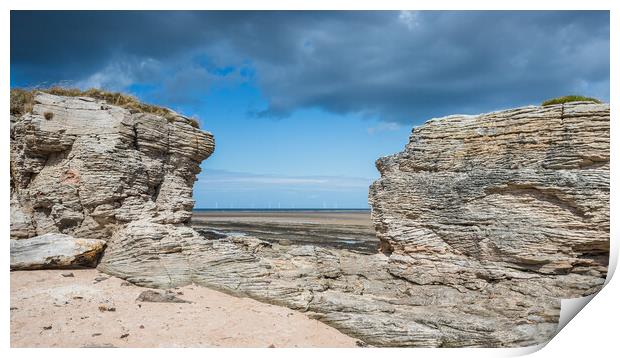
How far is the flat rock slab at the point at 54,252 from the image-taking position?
1268 centimetres

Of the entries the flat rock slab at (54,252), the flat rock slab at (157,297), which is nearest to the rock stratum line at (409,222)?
the flat rock slab at (54,252)

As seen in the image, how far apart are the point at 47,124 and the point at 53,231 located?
11.5ft

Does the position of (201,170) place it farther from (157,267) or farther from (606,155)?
(606,155)

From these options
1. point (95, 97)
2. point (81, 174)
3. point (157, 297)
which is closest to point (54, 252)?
point (81, 174)

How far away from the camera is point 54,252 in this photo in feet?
42.8

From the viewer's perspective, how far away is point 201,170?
17.3 metres

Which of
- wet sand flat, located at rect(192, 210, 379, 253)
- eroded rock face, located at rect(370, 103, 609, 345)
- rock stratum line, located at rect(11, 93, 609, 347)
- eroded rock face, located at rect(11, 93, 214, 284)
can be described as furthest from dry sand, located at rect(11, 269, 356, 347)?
wet sand flat, located at rect(192, 210, 379, 253)

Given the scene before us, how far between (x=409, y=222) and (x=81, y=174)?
36.1ft

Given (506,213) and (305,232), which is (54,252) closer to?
(506,213)

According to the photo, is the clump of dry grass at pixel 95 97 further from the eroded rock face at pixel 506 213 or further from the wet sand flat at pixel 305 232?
the eroded rock face at pixel 506 213

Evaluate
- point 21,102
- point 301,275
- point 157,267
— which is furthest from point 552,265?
point 21,102

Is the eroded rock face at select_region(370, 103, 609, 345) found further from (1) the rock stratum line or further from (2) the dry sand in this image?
(2) the dry sand

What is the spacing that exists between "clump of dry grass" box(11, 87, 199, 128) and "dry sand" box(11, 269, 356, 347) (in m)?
5.95

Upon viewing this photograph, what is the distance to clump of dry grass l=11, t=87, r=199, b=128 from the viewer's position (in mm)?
14914
